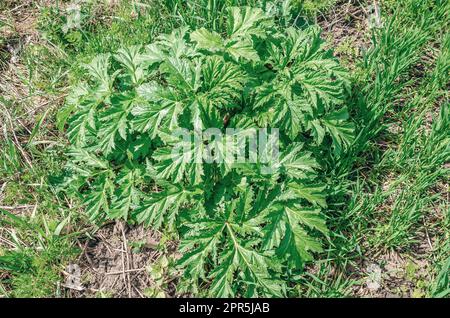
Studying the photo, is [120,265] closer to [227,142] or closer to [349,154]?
[227,142]

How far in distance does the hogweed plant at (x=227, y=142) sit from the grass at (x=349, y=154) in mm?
261

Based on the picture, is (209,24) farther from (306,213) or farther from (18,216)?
(18,216)

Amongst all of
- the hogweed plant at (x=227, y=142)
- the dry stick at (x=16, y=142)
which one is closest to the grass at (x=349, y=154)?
the dry stick at (x=16, y=142)

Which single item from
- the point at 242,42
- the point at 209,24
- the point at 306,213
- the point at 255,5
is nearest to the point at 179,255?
the point at 306,213

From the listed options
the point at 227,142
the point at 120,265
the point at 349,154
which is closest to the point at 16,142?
the point at 120,265

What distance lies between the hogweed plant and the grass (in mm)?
261

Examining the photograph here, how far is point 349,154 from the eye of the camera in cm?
311

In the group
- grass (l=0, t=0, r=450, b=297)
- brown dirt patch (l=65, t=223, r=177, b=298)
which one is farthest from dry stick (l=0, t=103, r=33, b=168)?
brown dirt patch (l=65, t=223, r=177, b=298)

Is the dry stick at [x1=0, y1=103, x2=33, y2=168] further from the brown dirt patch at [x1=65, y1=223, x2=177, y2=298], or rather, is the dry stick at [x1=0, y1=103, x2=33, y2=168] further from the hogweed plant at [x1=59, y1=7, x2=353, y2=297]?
the brown dirt patch at [x1=65, y1=223, x2=177, y2=298]

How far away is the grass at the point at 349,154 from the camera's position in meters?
2.98

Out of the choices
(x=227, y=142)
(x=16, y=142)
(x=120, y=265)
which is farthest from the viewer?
(x=16, y=142)

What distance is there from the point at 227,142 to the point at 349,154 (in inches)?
36.7

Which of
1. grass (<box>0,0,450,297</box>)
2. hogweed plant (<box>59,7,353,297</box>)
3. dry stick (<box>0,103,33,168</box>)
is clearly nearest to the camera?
hogweed plant (<box>59,7,353,297</box>)

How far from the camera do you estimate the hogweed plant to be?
271 centimetres
